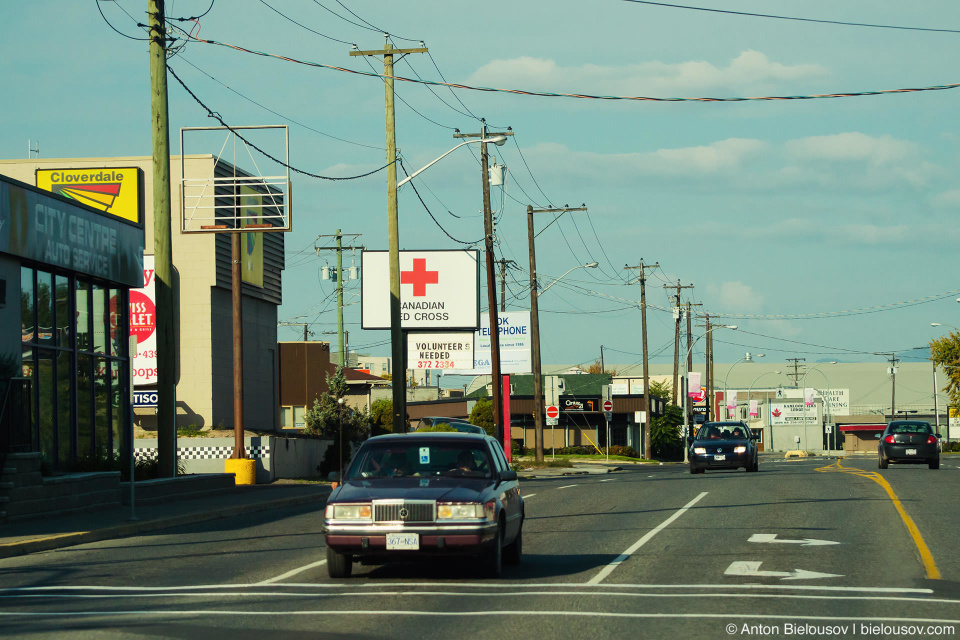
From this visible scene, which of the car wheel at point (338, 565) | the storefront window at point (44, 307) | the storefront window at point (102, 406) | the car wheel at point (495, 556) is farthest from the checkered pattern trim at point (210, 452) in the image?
the car wheel at point (495, 556)

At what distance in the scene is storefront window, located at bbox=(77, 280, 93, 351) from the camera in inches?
974

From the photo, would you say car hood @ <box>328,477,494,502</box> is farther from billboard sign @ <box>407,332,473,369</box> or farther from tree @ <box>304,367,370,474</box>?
billboard sign @ <box>407,332,473,369</box>

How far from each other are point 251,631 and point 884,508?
47.6 feet

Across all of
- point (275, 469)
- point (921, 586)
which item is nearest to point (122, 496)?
point (275, 469)

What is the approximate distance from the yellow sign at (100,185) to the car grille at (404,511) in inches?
833

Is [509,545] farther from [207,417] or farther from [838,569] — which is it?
[207,417]

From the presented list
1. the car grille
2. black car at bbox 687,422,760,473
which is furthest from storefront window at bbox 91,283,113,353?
black car at bbox 687,422,760,473

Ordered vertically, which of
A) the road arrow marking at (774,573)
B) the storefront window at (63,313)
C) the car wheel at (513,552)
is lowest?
the road arrow marking at (774,573)

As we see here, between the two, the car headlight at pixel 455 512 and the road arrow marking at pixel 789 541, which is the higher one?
the car headlight at pixel 455 512

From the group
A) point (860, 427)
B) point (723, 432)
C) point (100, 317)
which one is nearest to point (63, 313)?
point (100, 317)

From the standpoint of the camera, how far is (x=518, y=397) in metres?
77.3

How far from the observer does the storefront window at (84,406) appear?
24.5m

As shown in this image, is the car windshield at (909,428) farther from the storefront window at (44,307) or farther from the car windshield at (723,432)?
the storefront window at (44,307)

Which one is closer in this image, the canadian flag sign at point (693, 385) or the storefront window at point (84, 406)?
the storefront window at point (84, 406)
